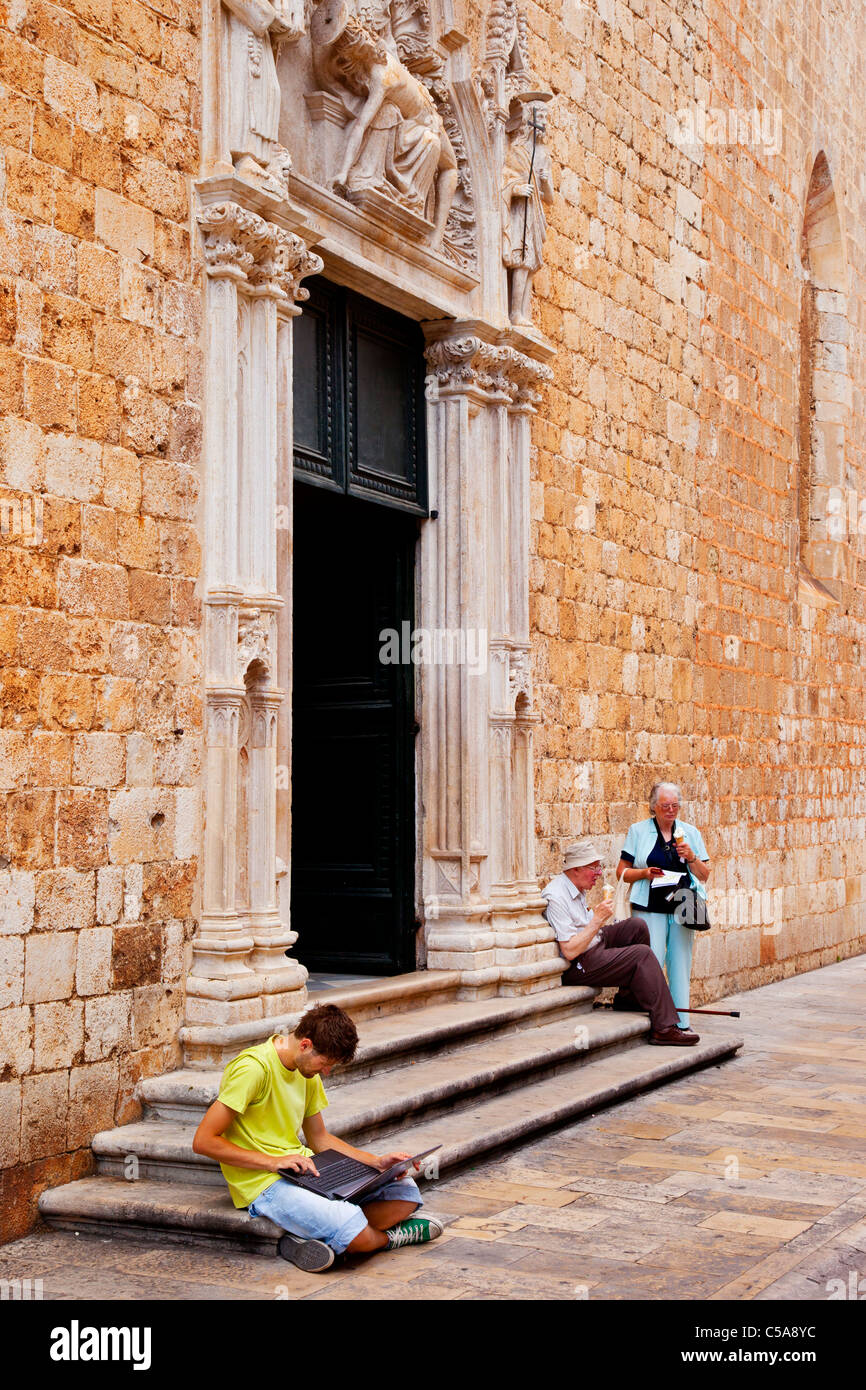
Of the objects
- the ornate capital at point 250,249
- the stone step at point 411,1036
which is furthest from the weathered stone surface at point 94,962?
the ornate capital at point 250,249

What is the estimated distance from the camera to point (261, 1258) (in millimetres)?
4430

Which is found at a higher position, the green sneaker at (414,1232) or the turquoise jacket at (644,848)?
the turquoise jacket at (644,848)

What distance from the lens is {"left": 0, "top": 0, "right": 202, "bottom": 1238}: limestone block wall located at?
469 cm

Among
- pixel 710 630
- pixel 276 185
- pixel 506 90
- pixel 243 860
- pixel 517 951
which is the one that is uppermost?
pixel 506 90

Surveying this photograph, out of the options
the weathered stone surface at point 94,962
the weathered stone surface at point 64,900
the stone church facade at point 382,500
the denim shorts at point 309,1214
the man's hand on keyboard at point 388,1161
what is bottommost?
the denim shorts at point 309,1214

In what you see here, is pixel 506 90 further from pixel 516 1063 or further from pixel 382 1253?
pixel 382 1253

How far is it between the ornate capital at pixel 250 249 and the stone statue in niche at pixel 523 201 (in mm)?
2171

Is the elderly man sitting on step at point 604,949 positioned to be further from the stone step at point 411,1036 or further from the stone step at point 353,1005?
the stone step at point 353,1005

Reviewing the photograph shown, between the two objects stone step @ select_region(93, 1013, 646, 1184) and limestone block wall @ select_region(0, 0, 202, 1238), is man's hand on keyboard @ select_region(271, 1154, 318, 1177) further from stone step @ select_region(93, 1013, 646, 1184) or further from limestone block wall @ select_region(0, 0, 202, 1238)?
limestone block wall @ select_region(0, 0, 202, 1238)

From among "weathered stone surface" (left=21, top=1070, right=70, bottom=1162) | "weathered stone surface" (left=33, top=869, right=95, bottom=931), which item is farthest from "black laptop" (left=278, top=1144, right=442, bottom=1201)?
"weathered stone surface" (left=33, top=869, right=95, bottom=931)

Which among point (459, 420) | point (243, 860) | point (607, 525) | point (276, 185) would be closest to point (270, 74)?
point (276, 185)

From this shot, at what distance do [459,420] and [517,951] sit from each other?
255cm

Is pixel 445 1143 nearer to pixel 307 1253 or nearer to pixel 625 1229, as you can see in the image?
pixel 625 1229

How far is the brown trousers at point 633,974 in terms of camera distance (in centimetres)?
776
